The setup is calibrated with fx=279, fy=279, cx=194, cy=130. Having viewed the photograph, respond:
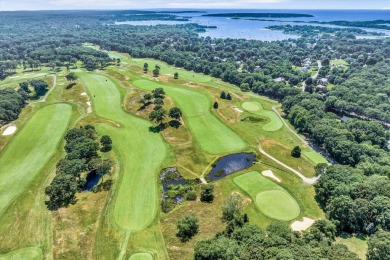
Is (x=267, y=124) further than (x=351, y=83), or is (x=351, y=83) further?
(x=351, y=83)

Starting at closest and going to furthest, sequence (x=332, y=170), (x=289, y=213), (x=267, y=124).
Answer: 1. (x=289, y=213)
2. (x=332, y=170)
3. (x=267, y=124)

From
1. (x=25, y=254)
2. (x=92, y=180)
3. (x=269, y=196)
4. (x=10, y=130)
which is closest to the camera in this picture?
(x=25, y=254)

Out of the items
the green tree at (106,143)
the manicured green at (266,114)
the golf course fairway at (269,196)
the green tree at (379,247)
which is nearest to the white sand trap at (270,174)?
the golf course fairway at (269,196)

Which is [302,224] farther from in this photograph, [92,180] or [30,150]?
[30,150]

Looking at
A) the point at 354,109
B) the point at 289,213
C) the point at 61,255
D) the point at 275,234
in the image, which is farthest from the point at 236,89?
the point at 61,255

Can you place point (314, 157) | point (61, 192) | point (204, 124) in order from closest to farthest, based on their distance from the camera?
point (61, 192)
point (314, 157)
point (204, 124)

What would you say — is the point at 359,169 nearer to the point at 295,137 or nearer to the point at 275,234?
the point at 295,137

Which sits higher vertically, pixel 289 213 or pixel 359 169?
pixel 359 169

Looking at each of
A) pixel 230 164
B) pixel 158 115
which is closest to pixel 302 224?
pixel 230 164
